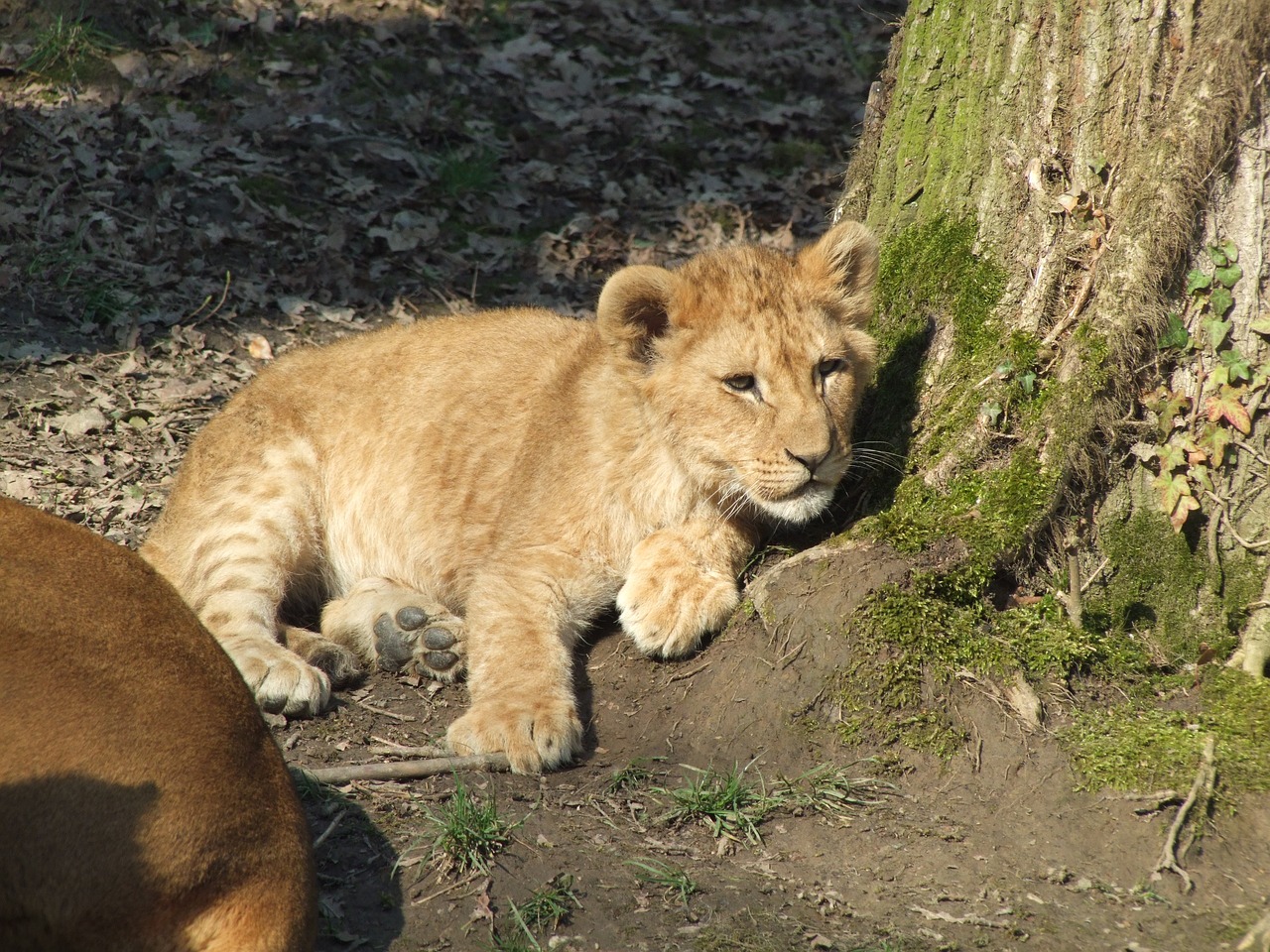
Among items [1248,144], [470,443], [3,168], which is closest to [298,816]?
[470,443]

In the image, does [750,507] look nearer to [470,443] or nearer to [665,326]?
[665,326]

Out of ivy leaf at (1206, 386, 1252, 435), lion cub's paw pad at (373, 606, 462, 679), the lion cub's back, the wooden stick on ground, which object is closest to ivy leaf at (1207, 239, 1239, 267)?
ivy leaf at (1206, 386, 1252, 435)

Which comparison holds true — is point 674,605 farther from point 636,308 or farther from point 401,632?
point 401,632

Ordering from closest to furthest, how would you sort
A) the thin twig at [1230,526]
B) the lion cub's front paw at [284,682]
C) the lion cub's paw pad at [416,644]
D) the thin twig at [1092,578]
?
the thin twig at [1230,526] → the thin twig at [1092,578] → the lion cub's front paw at [284,682] → the lion cub's paw pad at [416,644]

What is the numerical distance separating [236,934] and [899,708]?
7.56ft

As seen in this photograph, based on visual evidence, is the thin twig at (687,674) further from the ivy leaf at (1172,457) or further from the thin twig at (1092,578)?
the ivy leaf at (1172,457)

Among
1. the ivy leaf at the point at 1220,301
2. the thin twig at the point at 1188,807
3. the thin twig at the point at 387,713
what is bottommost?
the thin twig at the point at 387,713

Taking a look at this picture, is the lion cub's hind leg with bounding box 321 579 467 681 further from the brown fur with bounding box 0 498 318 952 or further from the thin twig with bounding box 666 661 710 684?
the brown fur with bounding box 0 498 318 952

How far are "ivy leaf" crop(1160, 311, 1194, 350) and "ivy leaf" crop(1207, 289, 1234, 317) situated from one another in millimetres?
116

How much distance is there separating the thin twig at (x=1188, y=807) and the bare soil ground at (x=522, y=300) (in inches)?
1.4

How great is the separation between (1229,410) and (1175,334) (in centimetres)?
32

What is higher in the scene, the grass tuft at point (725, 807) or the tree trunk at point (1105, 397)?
the tree trunk at point (1105, 397)

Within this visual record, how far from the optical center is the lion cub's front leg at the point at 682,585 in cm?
459

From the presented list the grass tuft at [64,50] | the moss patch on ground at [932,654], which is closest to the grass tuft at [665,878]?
the moss patch on ground at [932,654]
